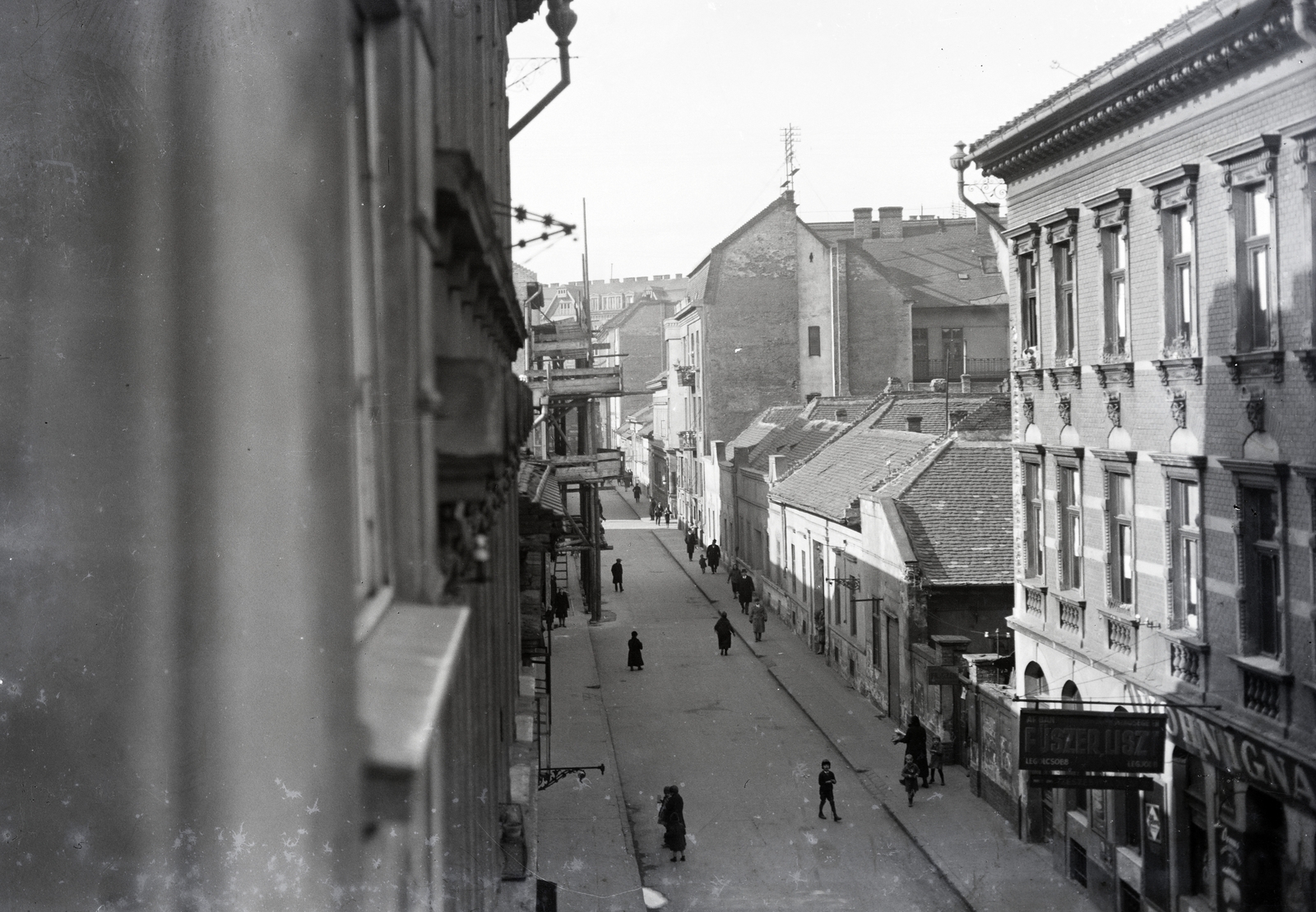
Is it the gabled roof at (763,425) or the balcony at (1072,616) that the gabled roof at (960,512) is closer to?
the balcony at (1072,616)

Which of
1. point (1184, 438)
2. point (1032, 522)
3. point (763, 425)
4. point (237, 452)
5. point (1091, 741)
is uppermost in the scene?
point (763, 425)

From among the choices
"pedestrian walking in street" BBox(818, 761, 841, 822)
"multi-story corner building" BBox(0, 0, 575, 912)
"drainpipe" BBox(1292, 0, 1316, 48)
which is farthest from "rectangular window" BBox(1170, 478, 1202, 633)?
"multi-story corner building" BBox(0, 0, 575, 912)

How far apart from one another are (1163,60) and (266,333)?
13570 millimetres

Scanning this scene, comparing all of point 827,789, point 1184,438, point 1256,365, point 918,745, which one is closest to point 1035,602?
point 918,745

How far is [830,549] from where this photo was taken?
3222cm

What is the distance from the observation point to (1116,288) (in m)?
16.4

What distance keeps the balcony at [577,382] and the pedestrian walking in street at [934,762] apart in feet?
32.1

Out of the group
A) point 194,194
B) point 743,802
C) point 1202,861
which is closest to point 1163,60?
point 1202,861

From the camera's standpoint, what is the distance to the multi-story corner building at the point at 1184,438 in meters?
12.8

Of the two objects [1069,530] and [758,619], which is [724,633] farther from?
[1069,530]

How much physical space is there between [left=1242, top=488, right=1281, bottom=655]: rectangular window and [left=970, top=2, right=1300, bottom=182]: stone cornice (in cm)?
448

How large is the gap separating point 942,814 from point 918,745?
1.25 meters

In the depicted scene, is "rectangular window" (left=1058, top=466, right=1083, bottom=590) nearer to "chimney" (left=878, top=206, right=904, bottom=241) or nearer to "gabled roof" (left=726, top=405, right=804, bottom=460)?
"gabled roof" (left=726, top=405, right=804, bottom=460)

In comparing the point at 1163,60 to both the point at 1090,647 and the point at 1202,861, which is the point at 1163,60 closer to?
the point at 1090,647
